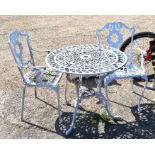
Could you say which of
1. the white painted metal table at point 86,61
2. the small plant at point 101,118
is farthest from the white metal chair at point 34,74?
the small plant at point 101,118

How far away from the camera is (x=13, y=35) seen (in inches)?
185

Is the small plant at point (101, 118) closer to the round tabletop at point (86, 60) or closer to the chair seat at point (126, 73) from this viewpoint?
the chair seat at point (126, 73)

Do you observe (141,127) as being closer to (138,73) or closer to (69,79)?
(138,73)

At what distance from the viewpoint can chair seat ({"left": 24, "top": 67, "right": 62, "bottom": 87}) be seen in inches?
179

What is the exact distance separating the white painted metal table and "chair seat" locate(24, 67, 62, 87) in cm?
23

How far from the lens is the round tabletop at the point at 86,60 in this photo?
4.30 meters

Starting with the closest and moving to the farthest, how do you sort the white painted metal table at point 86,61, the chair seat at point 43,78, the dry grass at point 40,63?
the white painted metal table at point 86,61, the chair seat at point 43,78, the dry grass at point 40,63

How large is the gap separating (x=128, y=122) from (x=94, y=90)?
2.15ft

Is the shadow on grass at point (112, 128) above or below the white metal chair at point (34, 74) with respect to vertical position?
below

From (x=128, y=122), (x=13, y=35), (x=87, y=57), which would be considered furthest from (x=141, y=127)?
(x=13, y=35)

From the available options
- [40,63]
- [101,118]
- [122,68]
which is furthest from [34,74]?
[40,63]

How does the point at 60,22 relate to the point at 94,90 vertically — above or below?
above

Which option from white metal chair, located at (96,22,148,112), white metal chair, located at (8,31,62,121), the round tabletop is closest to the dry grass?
white metal chair, located at (8,31,62,121)

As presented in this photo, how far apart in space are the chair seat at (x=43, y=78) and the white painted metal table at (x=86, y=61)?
234 mm
